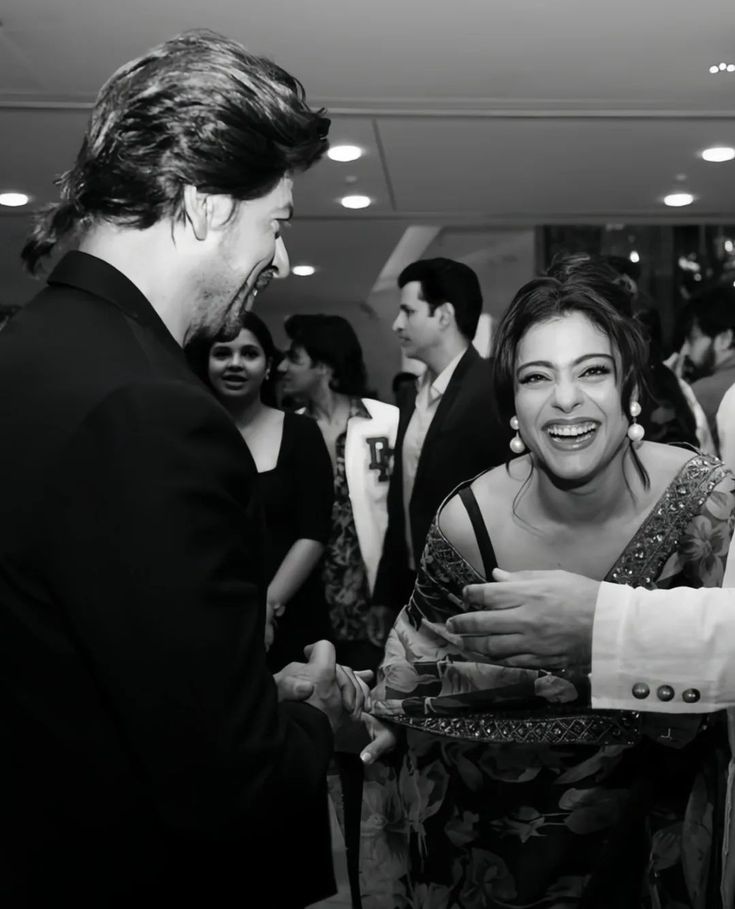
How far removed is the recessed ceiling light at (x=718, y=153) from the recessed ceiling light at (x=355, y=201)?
197 centimetres

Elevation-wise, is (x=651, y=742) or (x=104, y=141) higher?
(x=104, y=141)

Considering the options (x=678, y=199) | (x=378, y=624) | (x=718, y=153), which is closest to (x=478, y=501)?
(x=378, y=624)

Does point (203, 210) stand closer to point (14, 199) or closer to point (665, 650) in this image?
point (665, 650)

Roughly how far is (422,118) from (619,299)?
346cm

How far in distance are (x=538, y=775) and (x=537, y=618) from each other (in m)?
0.64

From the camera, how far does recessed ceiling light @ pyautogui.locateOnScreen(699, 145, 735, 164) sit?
587 cm

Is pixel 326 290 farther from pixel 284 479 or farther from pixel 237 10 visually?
pixel 284 479

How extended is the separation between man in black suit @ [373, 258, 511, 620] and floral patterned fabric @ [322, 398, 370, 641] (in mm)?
150

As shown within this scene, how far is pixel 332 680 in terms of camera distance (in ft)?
4.80

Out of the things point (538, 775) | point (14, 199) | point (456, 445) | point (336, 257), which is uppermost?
point (336, 257)

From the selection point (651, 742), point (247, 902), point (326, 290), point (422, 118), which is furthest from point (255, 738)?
point (326, 290)

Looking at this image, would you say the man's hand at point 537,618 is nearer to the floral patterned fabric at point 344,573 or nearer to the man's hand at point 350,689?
the man's hand at point 350,689

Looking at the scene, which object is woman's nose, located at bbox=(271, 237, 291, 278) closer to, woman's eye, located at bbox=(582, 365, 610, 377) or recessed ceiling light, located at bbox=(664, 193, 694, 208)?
woman's eye, located at bbox=(582, 365, 610, 377)

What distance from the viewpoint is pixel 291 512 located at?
11.9 ft
